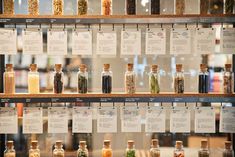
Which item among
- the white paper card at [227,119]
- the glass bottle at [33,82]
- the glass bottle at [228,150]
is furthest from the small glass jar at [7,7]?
the glass bottle at [228,150]

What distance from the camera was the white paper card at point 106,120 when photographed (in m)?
3.08

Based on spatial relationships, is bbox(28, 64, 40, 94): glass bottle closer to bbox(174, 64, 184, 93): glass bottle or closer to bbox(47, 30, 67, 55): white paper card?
bbox(47, 30, 67, 55): white paper card

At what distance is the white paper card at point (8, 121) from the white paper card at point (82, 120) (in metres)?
0.43

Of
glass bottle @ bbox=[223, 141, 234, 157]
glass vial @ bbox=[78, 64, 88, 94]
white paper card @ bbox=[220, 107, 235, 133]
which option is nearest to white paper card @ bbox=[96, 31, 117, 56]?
glass vial @ bbox=[78, 64, 88, 94]

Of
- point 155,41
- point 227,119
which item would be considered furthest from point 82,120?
point 227,119

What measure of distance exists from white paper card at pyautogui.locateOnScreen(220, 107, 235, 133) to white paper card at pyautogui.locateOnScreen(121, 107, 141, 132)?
1.99 feet

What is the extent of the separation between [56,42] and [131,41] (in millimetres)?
541

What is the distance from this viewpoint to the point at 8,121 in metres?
3.05

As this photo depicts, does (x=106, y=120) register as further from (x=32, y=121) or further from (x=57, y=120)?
(x=32, y=121)

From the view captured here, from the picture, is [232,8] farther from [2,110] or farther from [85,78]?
[2,110]

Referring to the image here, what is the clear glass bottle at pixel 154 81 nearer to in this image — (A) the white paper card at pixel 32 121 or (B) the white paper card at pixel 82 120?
(B) the white paper card at pixel 82 120

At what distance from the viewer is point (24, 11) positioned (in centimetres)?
397

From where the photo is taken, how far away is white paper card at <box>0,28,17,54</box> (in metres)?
3.02

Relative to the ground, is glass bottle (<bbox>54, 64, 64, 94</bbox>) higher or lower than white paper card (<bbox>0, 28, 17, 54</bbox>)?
lower
